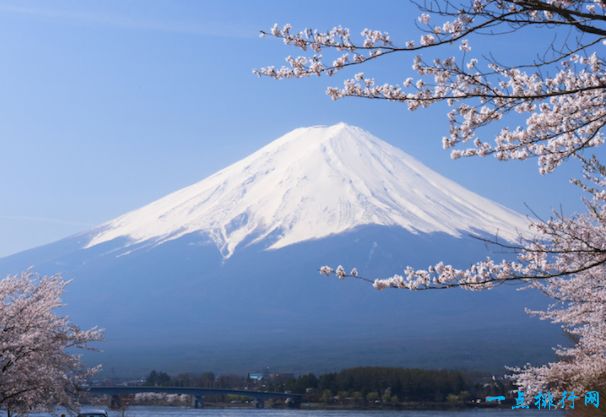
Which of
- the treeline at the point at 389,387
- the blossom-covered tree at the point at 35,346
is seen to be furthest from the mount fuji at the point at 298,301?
the blossom-covered tree at the point at 35,346

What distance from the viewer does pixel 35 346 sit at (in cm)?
1605

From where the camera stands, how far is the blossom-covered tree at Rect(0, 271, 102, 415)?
52.2ft

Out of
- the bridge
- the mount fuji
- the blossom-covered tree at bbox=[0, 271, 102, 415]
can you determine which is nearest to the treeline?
the bridge

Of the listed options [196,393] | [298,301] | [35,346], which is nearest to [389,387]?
[196,393]

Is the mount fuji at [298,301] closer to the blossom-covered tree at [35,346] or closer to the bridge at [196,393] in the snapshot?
the bridge at [196,393]

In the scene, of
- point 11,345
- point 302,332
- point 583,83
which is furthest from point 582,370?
point 302,332

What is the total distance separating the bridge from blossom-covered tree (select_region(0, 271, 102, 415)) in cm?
3394

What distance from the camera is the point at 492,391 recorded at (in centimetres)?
6931

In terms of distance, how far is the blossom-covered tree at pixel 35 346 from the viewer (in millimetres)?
15922

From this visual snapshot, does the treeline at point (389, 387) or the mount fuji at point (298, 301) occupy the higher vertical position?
the mount fuji at point (298, 301)

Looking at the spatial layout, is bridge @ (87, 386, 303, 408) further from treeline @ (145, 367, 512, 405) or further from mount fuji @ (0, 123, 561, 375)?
mount fuji @ (0, 123, 561, 375)

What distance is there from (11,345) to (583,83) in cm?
1092

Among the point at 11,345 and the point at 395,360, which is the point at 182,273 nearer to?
the point at 395,360

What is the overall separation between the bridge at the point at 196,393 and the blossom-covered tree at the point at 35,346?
111 feet
